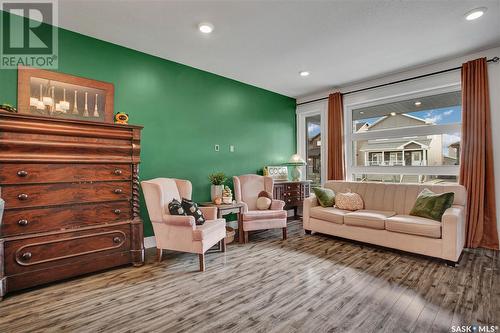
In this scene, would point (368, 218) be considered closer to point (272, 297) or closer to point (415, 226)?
point (415, 226)

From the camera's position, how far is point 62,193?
250cm

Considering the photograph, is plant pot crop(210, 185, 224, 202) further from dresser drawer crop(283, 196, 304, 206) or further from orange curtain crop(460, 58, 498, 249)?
orange curtain crop(460, 58, 498, 249)

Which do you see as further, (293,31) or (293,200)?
(293,200)

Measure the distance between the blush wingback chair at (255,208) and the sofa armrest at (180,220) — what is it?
1.12 m

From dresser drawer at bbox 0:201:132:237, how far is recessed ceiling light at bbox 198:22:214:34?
7.35ft

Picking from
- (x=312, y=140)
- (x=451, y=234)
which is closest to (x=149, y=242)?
(x=451, y=234)

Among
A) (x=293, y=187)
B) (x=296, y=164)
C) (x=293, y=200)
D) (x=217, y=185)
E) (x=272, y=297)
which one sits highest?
(x=296, y=164)

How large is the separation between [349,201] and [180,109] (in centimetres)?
311

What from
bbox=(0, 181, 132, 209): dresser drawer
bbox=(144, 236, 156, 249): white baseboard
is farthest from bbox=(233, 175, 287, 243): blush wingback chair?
bbox=(0, 181, 132, 209): dresser drawer

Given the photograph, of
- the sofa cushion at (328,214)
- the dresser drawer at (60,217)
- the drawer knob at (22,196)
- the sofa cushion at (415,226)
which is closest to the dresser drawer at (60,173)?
the drawer knob at (22,196)

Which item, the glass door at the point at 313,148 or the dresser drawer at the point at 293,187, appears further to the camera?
the glass door at the point at 313,148

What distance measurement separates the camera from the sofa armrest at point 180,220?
2.85 metres

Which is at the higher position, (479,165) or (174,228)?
(479,165)

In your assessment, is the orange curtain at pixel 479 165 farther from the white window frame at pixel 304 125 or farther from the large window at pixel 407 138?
the white window frame at pixel 304 125
